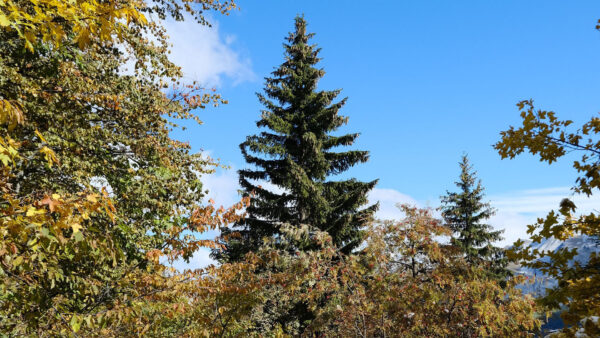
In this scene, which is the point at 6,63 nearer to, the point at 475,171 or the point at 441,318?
the point at 441,318

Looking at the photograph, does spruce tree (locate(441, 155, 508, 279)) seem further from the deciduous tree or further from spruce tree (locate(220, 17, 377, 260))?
the deciduous tree

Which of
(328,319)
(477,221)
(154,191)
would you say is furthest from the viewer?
(477,221)

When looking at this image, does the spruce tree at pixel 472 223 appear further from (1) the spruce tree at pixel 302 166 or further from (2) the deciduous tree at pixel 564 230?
(2) the deciduous tree at pixel 564 230

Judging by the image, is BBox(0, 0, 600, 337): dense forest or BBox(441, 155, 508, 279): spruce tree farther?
BBox(441, 155, 508, 279): spruce tree

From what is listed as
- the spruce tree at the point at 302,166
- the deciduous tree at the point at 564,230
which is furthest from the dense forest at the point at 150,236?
the spruce tree at the point at 302,166

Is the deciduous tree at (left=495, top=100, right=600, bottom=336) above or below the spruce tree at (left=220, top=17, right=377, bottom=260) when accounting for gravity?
below

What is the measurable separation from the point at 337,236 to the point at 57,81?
1353 centimetres

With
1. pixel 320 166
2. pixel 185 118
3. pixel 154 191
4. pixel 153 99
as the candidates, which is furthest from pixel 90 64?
pixel 320 166

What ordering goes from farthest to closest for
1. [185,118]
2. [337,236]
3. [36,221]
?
[337,236] → [185,118] → [36,221]

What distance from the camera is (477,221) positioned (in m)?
23.6

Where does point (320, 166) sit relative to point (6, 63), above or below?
above

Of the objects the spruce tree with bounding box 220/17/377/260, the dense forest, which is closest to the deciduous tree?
the dense forest

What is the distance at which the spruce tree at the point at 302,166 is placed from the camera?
55.9ft

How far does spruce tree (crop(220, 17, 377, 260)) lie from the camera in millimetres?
17031
